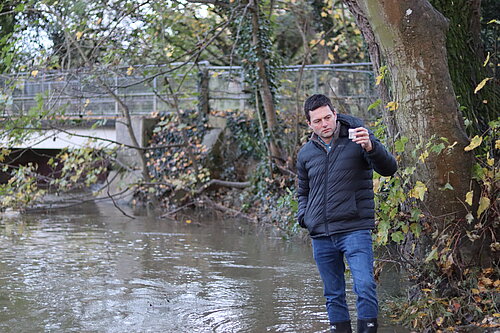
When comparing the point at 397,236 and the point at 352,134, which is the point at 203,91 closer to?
the point at 397,236

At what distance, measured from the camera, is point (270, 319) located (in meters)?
6.35

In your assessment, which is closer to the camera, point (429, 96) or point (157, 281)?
point (429, 96)

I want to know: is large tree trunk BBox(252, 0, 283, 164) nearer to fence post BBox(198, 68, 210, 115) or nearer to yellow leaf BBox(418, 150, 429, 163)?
fence post BBox(198, 68, 210, 115)

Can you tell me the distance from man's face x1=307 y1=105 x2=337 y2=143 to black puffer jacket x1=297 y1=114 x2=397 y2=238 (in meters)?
0.10

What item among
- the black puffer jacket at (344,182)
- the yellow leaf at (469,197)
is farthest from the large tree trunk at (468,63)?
the black puffer jacket at (344,182)

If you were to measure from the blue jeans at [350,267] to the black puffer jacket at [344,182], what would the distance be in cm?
9

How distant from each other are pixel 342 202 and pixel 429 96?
5.78 feet

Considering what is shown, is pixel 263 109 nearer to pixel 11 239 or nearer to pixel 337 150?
pixel 11 239

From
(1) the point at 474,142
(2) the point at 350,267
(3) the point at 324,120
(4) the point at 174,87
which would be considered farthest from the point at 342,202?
(4) the point at 174,87

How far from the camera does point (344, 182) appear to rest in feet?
15.6

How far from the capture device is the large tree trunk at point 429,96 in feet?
19.4

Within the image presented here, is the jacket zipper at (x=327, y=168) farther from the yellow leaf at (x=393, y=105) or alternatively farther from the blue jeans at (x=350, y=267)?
the yellow leaf at (x=393, y=105)

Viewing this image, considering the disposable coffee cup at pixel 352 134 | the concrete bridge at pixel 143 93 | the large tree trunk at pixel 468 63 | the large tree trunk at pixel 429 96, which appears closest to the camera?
the disposable coffee cup at pixel 352 134

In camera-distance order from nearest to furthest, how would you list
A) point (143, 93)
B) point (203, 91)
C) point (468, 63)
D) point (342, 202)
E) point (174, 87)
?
1. point (342, 202)
2. point (468, 63)
3. point (203, 91)
4. point (174, 87)
5. point (143, 93)
